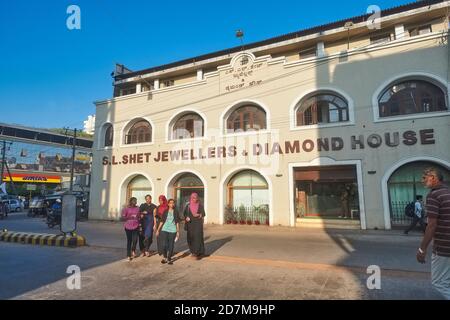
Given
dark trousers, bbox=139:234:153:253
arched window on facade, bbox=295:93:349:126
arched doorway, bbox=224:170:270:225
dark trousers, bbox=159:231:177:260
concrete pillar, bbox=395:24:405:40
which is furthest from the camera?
concrete pillar, bbox=395:24:405:40

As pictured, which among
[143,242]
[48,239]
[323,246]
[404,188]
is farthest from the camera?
[404,188]

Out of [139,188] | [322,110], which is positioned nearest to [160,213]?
[322,110]

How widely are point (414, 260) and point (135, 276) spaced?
7.15m

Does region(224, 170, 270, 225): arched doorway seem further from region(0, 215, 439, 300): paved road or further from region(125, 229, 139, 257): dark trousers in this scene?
region(125, 229, 139, 257): dark trousers

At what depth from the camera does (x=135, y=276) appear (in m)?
6.76

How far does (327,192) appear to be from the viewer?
647 inches

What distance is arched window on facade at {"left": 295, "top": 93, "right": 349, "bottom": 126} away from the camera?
16156 millimetres

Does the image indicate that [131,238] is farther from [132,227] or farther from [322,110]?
[322,110]

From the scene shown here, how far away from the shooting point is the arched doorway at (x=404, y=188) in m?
14.2

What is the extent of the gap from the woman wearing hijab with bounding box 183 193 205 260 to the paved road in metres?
0.35

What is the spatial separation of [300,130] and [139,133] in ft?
38.6

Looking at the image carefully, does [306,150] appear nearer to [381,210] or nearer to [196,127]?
[381,210]

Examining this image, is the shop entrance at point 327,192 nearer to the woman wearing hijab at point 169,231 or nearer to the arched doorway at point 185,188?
the arched doorway at point 185,188

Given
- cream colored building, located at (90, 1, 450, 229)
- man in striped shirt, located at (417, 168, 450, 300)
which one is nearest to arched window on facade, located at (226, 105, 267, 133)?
cream colored building, located at (90, 1, 450, 229)
